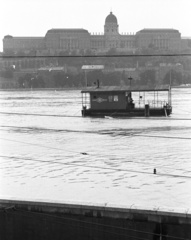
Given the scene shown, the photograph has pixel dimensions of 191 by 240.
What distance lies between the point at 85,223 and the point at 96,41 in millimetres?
144634

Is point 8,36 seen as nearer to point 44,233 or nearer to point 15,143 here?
point 15,143

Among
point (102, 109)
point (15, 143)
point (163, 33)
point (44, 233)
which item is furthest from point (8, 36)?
→ point (44, 233)

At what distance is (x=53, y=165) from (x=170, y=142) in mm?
5674

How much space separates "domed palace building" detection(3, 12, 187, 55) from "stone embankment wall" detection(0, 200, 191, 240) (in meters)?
136

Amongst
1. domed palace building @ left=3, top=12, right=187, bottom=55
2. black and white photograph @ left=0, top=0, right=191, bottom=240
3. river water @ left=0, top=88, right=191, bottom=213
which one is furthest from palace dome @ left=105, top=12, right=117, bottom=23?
river water @ left=0, top=88, right=191, bottom=213

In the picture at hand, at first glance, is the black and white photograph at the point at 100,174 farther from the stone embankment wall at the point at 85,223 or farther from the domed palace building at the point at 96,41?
the domed palace building at the point at 96,41

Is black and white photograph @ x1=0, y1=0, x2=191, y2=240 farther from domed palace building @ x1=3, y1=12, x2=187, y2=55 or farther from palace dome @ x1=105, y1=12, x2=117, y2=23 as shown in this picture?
palace dome @ x1=105, y1=12, x2=117, y2=23

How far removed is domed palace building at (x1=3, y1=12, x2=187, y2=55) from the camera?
486 ft

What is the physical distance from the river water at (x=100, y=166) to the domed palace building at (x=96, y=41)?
122m

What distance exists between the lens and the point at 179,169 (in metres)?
14.7

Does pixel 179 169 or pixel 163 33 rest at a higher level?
pixel 163 33


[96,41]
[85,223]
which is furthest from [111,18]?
[85,223]

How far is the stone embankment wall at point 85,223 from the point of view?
864 cm

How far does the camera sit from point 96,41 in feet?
500
